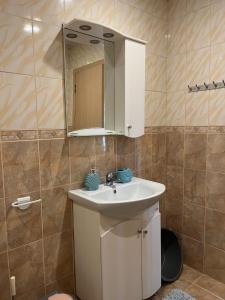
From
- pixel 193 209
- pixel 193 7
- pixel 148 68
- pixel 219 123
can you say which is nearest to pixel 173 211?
pixel 193 209

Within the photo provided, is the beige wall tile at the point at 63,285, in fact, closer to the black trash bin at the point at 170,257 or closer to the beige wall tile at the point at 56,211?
the beige wall tile at the point at 56,211

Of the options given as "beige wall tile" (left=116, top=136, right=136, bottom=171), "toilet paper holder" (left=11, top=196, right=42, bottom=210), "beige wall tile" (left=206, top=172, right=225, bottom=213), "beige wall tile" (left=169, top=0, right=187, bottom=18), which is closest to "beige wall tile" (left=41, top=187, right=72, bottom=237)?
"toilet paper holder" (left=11, top=196, right=42, bottom=210)

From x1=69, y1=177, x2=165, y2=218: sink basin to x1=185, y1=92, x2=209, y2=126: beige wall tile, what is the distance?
736mm

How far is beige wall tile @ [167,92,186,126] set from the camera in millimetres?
2152

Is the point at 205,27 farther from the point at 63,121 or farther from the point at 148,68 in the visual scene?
the point at 63,121

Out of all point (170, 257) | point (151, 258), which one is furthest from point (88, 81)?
point (170, 257)

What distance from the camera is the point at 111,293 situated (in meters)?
1.47

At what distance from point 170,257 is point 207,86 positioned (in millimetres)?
1616

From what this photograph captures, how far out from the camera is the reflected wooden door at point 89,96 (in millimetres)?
1620

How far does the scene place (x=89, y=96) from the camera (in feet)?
5.60

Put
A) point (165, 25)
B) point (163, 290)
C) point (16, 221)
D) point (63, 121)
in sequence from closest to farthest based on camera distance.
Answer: point (16, 221)
point (63, 121)
point (163, 290)
point (165, 25)

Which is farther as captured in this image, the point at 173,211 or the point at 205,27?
the point at 173,211

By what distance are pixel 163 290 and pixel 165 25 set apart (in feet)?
7.82

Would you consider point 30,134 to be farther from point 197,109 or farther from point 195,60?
point 195,60
